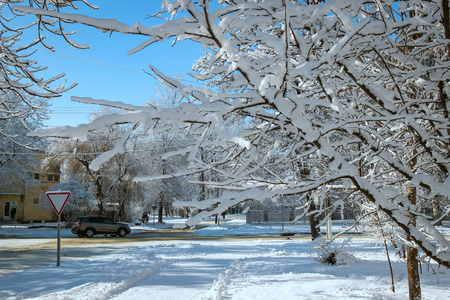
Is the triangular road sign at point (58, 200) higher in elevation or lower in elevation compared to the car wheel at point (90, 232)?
higher

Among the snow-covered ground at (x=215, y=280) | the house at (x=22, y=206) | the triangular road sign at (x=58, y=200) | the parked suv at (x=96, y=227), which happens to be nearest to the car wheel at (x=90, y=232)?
the parked suv at (x=96, y=227)

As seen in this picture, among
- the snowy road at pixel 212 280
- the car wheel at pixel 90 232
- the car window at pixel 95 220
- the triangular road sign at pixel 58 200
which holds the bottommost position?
the car wheel at pixel 90 232

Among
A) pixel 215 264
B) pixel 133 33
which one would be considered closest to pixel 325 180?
pixel 133 33

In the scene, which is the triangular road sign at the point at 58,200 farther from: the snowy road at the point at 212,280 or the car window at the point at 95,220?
the car window at the point at 95,220

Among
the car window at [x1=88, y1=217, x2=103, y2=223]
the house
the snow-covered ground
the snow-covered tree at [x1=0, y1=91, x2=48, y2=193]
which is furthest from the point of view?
the house

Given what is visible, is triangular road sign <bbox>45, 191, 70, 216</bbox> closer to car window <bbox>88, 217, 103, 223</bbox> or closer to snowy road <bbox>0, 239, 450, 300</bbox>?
snowy road <bbox>0, 239, 450, 300</bbox>

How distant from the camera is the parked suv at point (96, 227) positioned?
24703 mm

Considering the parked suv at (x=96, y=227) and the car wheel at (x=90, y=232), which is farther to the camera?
the car wheel at (x=90, y=232)

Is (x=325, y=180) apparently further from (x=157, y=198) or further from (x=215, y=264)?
(x=157, y=198)

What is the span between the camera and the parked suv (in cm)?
2470

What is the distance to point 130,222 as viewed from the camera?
137ft

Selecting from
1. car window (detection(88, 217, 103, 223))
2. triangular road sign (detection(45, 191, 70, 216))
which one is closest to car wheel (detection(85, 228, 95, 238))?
car window (detection(88, 217, 103, 223))

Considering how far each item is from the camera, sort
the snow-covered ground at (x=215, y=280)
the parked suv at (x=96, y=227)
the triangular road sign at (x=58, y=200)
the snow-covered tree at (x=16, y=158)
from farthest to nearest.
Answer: the snow-covered tree at (x=16, y=158)
the parked suv at (x=96, y=227)
the triangular road sign at (x=58, y=200)
the snow-covered ground at (x=215, y=280)

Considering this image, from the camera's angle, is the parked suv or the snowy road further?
the parked suv
